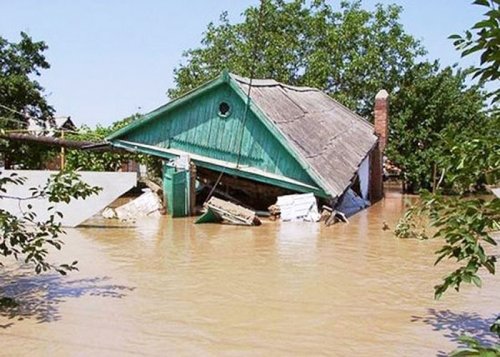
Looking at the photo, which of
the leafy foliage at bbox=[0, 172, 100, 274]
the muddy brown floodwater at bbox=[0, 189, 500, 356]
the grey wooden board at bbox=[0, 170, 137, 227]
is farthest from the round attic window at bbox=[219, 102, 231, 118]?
the leafy foliage at bbox=[0, 172, 100, 274]

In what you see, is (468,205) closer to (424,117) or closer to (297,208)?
(297,208)

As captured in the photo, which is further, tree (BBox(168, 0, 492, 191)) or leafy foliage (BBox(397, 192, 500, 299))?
→ tree (BBox(168, 0, 492, 191))

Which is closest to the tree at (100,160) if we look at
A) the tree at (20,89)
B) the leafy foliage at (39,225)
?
the tree at (20,89)

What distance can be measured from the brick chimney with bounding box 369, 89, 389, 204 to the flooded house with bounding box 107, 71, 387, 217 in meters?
4.87

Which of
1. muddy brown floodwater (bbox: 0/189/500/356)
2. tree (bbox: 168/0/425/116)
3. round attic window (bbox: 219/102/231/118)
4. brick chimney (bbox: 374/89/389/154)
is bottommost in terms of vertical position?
muddy brown floodwater (bbox: 0/189/500/356)

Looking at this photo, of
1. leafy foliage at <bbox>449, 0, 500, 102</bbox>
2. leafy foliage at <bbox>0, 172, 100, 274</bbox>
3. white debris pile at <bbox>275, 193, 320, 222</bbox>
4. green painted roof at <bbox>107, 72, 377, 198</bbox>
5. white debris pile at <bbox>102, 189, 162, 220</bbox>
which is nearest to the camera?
leafy foliage at <bbox>449, 0, 500, 102</bbox>

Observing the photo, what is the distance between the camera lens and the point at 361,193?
22766 millimetres

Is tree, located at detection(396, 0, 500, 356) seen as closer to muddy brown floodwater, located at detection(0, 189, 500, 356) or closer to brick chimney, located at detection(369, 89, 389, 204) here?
muddy brown floodwater, located at detection(0, 189, 500, 356)

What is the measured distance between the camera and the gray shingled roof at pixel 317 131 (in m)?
16.3

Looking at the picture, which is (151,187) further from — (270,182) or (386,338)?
(386,338)

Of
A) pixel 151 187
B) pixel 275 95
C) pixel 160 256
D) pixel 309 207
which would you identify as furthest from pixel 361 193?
pixel 160 256

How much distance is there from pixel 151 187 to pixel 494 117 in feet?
52.4

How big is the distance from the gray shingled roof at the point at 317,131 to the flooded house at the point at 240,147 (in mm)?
44

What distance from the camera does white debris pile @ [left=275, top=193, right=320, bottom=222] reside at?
1590 centimetres
